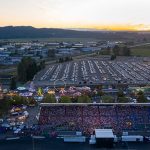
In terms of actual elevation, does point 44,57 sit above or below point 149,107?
below

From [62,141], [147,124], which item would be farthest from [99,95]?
[62,141]

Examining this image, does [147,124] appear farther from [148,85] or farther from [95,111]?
[148,85]

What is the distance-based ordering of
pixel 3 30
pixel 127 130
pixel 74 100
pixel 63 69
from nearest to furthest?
1. pixel 127 130
2. pixel 74 100
3. pixel 63 69
4. pixel 3 30

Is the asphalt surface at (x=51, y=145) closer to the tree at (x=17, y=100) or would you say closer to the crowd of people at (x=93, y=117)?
the crowd of people at (x=93, y=117)

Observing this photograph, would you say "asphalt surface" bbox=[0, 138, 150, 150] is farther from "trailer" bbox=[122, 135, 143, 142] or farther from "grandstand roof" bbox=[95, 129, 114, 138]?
"grandstand roof" bbox=[95, 129, 114, 138]

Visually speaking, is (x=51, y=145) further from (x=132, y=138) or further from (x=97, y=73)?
A: (x=97, y=73)

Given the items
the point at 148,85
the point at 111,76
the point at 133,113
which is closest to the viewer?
the point at 133,113

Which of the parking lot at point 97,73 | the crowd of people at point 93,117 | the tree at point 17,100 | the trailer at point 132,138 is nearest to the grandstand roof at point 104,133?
the trailer at point 132,138
